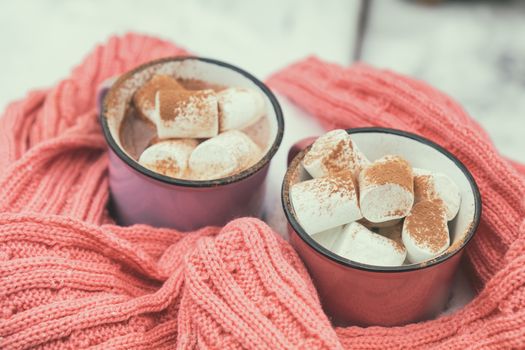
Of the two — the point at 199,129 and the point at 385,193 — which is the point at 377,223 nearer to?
the point at 385,193

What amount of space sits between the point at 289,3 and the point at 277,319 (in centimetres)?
75

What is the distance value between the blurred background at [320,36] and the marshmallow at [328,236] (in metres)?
0.46

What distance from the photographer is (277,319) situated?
474mm

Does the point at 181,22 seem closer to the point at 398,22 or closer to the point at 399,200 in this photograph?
the point at 398,22

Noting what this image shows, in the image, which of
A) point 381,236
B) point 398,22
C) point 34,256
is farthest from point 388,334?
point 398,22

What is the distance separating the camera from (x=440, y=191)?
0.52 m

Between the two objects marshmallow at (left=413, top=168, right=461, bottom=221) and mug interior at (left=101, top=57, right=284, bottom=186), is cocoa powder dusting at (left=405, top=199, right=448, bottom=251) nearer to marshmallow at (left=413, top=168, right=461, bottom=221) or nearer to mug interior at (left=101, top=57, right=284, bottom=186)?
marshmallow at (left=413, top=168, right=461, bottom=221)

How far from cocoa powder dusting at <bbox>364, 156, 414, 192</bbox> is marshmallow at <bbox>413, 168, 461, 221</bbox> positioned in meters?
0.01

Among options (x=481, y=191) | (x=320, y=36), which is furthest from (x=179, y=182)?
(x=320, y=36)

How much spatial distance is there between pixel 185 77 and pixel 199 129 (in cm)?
9

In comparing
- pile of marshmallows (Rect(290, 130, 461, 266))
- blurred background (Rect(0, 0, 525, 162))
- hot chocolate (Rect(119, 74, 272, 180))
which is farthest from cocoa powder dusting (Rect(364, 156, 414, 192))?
blurred background (Rect(0, 0, 525, 162))

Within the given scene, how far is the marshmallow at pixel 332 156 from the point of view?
52cm

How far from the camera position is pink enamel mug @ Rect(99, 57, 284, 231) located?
541mm

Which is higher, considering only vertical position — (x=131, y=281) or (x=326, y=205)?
(x=326, y=205)
